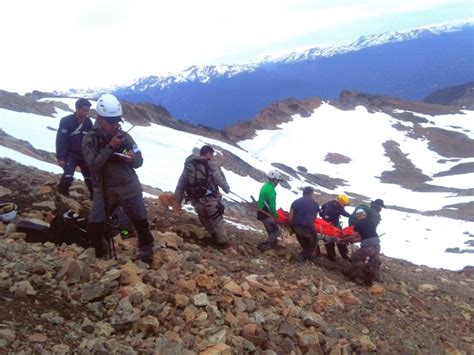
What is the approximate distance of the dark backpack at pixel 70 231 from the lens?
850 centimetres

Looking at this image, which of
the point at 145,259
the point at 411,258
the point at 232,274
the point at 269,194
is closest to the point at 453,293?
the point at 269,194

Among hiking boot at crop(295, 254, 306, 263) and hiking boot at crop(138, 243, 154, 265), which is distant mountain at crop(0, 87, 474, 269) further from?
hiking boot at crop(295, 254, 306, 263)

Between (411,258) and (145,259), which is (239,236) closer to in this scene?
(145,259)

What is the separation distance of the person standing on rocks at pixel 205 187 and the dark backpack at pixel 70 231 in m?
2.65

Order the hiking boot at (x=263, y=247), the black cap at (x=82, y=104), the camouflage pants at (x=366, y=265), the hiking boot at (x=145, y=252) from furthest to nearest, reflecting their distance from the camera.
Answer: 1. the hiking boot at (x=263, y=247)
2. the camouflage pants at (x=366, y=265)
3. the black cap at (x=82, y=104)
4. the hiking boot at (x=145, y=252)

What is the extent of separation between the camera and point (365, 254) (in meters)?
11.9

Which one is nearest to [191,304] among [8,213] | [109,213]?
[109,213]

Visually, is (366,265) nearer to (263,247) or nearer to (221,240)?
(263,247)

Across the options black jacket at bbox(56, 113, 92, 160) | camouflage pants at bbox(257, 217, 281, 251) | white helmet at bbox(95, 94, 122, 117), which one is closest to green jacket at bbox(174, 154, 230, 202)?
camouflage pants at bbox(257, 217, 281, 251)

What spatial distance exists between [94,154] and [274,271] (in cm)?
504

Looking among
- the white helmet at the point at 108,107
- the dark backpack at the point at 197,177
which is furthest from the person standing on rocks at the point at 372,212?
the white helmet at the point at 108,107

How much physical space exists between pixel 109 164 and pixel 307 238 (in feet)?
20.4

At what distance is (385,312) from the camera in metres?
9.93

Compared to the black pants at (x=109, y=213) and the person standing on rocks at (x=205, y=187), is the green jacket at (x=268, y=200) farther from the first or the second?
the black pants at (x=109, y=213)
